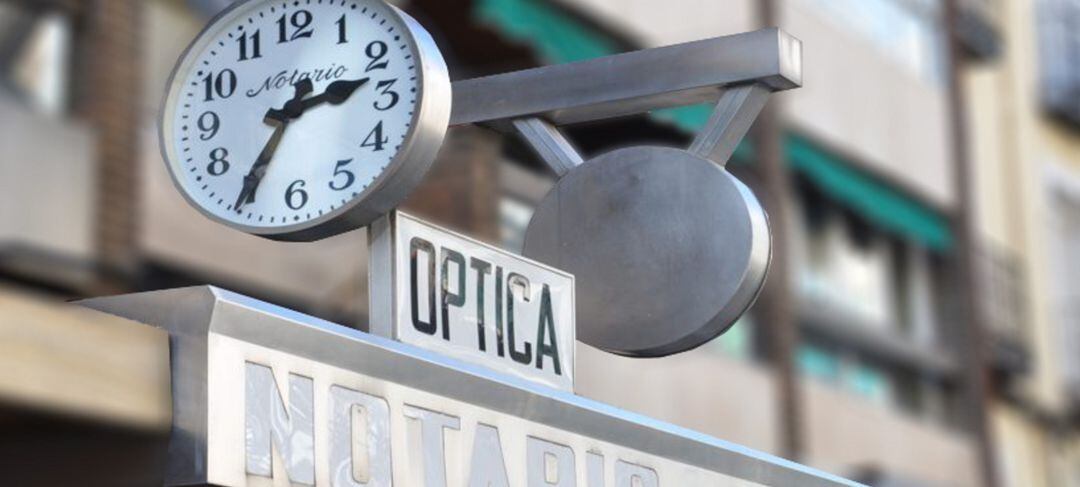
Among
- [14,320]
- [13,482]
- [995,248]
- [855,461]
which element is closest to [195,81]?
[14,320]

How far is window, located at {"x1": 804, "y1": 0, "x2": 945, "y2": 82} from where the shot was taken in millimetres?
23016

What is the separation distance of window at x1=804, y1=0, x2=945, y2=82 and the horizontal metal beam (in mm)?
16266

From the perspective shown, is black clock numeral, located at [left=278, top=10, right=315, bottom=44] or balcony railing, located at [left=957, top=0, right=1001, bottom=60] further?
balcony railing, located at [left=957, top=0, right=1001, bottom=60]

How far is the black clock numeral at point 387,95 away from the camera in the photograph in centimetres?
528

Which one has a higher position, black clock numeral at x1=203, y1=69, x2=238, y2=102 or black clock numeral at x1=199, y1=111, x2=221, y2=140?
black clock numeral at x1=203, y1=69, x2=238, y2=102

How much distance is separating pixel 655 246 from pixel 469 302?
112 centimetres

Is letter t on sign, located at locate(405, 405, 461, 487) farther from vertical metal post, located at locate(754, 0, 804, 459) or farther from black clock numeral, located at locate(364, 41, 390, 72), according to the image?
vertical metal post, located at locate(754, 0, 804, 459)

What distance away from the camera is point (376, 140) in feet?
17.3

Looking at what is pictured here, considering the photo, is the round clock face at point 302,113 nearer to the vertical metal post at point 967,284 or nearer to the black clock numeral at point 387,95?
the black clock numeral at point 387,95

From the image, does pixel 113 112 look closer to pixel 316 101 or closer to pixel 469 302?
pixel 316 101

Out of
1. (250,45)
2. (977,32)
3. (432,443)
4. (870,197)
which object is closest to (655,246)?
(250,45)

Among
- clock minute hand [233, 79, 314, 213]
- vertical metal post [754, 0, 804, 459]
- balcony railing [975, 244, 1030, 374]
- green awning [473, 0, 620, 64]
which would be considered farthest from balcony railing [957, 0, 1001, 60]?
clock minute hand [233, 79, 314, 213]

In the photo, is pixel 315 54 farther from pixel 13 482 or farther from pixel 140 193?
pixel 13 482

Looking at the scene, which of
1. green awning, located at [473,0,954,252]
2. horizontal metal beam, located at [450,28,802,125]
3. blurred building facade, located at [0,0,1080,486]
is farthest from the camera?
green awning, located at [473,0,954,252]
